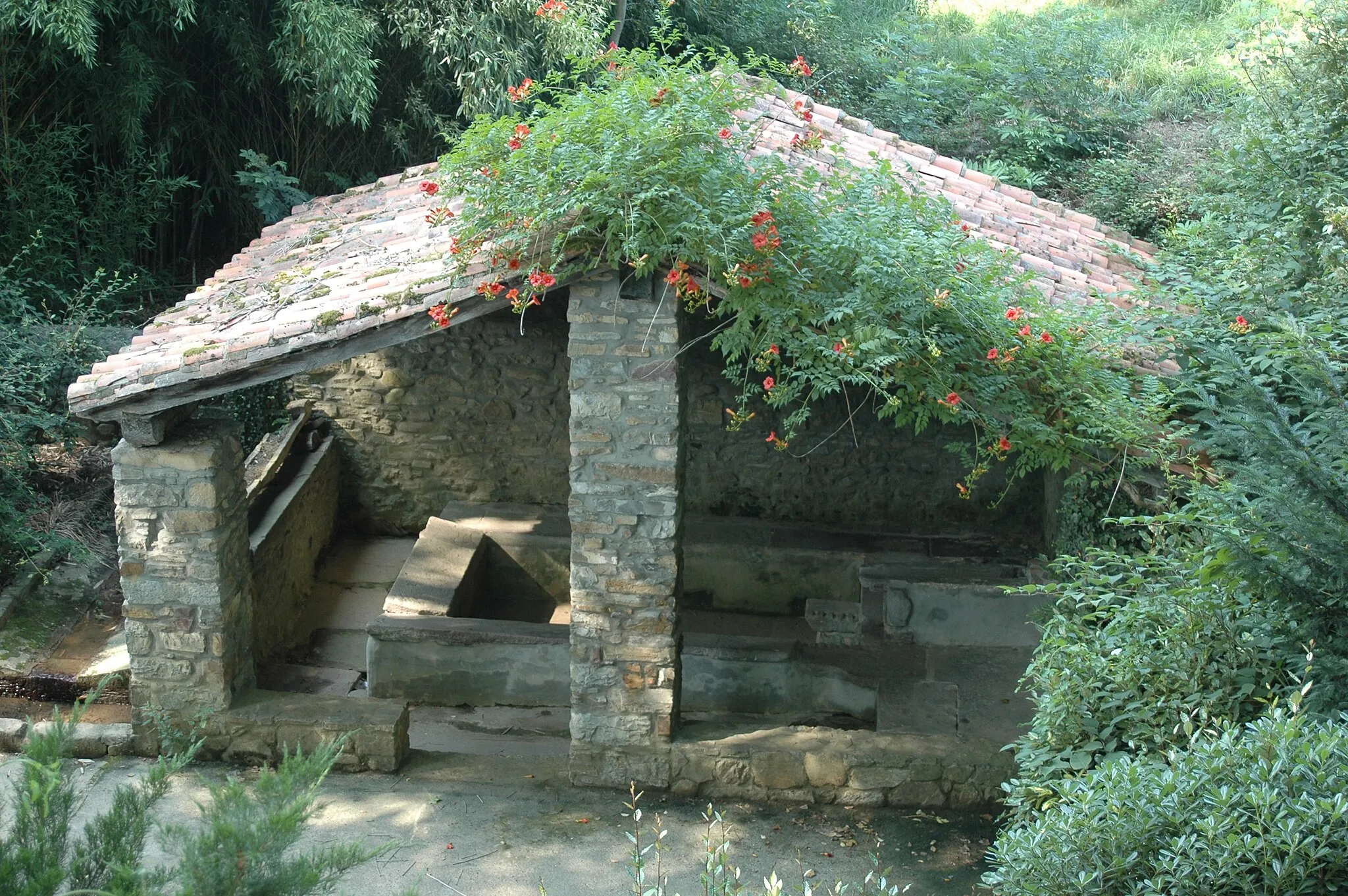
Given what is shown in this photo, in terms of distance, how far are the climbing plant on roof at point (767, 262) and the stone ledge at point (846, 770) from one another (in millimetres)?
1453

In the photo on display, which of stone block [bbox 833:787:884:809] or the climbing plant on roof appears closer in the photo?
the climbing plant on roof

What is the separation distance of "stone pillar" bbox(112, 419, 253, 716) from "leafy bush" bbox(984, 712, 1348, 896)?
3.91 meters

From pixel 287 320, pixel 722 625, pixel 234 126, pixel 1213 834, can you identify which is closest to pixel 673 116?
pixel 287 320

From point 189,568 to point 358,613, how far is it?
2469mm

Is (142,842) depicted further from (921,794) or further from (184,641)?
(921,794)

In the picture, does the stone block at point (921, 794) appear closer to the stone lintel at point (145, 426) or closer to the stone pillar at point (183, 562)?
the stone pillar at point (183, 562)

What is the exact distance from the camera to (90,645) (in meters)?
7.14

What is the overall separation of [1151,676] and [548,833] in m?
2.80

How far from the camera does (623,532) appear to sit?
5.34m

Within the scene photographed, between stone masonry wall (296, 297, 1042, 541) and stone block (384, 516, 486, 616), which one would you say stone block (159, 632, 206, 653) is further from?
stone masonry wall (296, 297, 1042, 541)

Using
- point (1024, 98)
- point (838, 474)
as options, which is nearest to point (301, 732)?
point (838, 474)

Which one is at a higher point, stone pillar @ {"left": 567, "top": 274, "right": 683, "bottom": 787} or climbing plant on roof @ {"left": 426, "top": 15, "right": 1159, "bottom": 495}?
climbing plant on roof @ {"left": 426, "top": 15, "right": 1159, "bottom": 495}

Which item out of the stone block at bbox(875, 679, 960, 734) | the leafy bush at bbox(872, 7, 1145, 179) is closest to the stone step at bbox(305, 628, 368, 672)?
the stone block at bbox(875, 679, 960, 734)

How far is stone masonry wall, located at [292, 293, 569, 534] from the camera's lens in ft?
27.4
